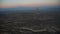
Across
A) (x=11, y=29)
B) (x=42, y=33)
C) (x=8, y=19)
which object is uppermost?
(x=8, y=19)

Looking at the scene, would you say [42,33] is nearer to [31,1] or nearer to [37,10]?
[37,10]

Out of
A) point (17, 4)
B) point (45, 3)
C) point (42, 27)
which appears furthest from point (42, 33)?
point (17, 4)

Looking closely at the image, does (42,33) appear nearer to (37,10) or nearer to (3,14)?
(37,10)

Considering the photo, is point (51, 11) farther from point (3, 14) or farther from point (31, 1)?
point (3, 14)

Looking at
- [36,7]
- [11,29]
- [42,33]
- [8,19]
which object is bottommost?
[42,33]

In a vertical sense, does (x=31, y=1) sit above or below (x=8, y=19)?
above

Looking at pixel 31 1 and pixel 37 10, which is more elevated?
pixel 31 1

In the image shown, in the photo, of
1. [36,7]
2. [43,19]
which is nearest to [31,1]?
[36,7]

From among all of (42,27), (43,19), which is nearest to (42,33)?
(42,27)
